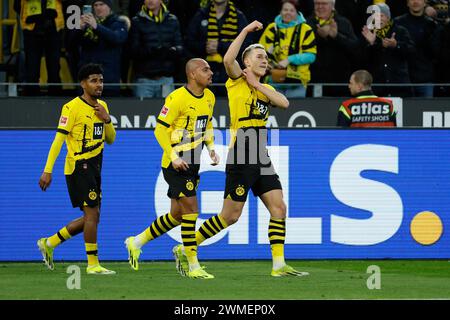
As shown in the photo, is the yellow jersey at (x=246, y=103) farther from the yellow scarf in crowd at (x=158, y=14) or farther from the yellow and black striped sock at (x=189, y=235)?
the yellow scarf in crowd at (x=158, y=14)

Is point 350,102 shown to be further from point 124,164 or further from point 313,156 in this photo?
point 124,164

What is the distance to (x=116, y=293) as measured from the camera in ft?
34.1

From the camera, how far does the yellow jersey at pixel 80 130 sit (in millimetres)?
12461

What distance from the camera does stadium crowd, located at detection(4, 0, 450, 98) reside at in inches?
626

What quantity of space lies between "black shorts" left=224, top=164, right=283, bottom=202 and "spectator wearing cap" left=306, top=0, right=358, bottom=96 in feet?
14.2

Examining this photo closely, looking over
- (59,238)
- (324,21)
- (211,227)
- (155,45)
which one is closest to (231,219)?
(211,227)

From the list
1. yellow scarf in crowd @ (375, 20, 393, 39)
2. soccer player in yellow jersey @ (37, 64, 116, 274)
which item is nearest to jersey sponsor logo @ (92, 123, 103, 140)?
soccer player in yellow jersey @ (37, 64, 116, 274)

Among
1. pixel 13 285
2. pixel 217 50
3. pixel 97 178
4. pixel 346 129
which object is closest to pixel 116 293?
pixel 13 285

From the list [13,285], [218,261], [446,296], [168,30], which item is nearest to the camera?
[446,296]

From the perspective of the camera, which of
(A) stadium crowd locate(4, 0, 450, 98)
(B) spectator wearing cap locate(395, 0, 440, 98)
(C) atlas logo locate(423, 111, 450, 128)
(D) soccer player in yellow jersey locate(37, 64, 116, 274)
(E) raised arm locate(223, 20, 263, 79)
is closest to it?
(E) raised arm locate(223, 20, 263, 79)

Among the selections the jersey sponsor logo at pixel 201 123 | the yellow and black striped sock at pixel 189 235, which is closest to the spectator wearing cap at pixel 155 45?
the jersey sponsor logo at pixel 201 123

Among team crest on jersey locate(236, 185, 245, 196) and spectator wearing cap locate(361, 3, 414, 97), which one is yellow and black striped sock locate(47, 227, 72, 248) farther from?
spectator wearing cap locate(361, 3, 414, 97)

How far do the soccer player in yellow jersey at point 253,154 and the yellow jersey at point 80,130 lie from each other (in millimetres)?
1476

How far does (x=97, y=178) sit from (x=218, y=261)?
2.33m
